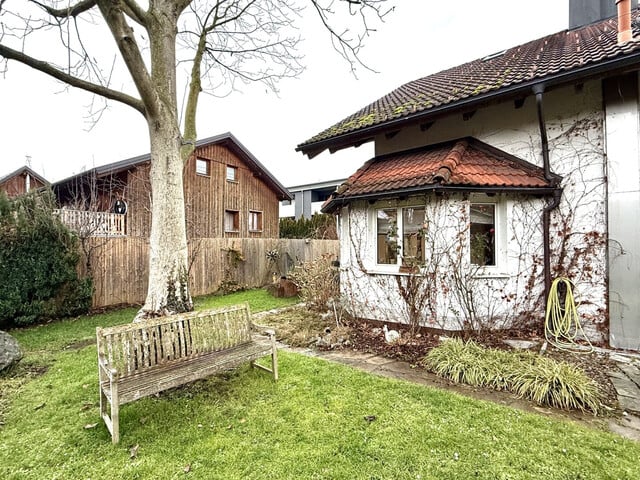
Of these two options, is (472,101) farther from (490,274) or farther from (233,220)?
(233,220)

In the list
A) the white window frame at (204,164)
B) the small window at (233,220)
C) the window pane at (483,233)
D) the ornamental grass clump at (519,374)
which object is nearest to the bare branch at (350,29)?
the window pane at (483,233)

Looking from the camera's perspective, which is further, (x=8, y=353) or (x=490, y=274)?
(x=490, y=274)

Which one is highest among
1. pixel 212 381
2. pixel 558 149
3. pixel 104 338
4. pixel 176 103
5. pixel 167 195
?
pixel 176 103

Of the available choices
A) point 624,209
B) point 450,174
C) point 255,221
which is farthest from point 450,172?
point 255,221

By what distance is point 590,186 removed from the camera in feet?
17.8

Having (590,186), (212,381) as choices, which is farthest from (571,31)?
(212,381)

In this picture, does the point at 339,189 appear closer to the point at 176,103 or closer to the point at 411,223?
the point at 411,223

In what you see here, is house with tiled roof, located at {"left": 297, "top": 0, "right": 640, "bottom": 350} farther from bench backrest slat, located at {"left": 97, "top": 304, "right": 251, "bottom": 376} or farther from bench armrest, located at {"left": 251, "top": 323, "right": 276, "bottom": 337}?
bench backrest slat, located at {"left": 97, "top": 304, "right": 251, "bottom": 376}

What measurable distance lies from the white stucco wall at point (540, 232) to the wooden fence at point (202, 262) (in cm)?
425

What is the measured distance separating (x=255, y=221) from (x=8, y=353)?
1517cm

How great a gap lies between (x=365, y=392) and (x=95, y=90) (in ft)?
17.6

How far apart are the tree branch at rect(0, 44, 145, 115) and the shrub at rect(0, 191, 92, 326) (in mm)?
4482

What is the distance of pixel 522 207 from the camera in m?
5.80

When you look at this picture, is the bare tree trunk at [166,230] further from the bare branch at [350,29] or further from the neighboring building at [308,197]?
the neighboring building at [308,197]
